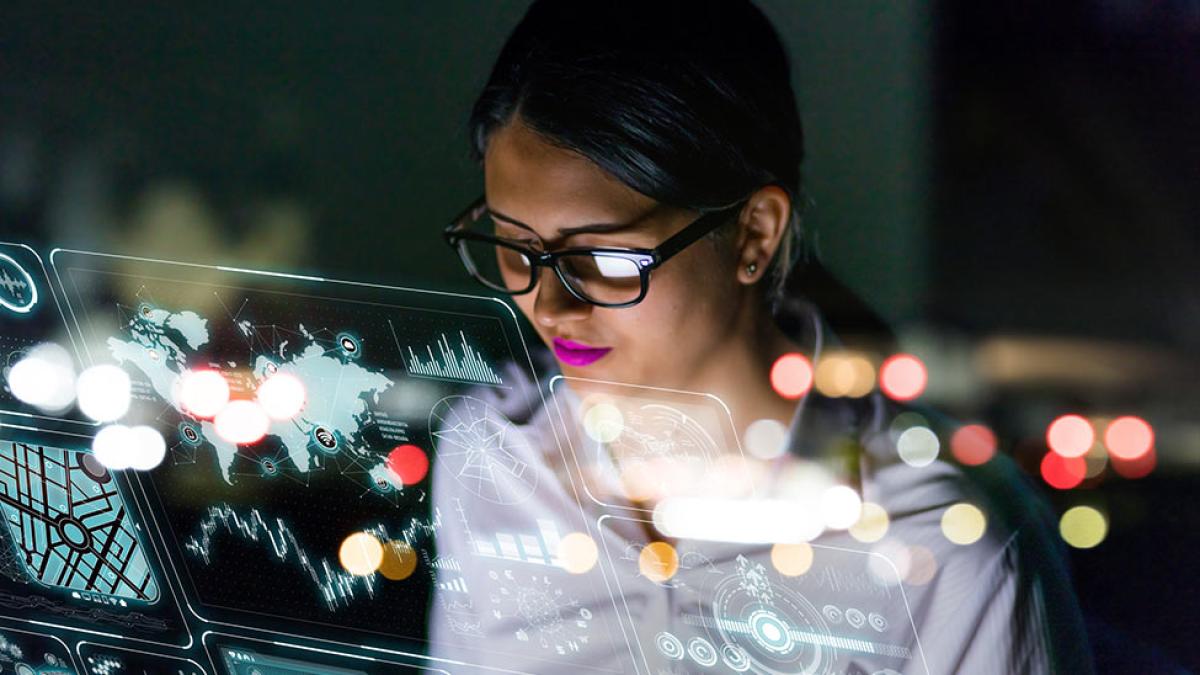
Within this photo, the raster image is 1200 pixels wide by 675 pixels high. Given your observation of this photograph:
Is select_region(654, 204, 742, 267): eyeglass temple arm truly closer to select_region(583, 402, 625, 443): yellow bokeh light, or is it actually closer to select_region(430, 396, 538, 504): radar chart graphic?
select_region(583, 402, 625, 443): yellow bokeh light

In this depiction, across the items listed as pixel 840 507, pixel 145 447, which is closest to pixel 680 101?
pixel 840 507

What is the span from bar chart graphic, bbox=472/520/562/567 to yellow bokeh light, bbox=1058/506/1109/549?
0.55m

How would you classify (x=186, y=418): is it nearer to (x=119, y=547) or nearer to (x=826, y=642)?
(x=119, y=547)

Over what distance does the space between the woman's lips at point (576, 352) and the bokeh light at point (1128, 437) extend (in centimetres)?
51

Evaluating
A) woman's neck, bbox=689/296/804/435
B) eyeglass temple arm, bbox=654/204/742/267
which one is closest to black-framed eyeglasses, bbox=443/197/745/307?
eyeglass temple arm, bbox=654/204/742/267

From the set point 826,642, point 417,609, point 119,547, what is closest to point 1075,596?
point 826,642

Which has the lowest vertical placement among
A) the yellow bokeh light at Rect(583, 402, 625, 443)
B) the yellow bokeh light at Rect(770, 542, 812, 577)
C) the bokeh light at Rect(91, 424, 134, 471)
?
the yellow bokeh light at Rect(770, 542, 812, 577)

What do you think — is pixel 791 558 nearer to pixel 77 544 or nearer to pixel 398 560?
pixel 398 560

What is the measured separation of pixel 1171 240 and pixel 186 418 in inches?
45.2

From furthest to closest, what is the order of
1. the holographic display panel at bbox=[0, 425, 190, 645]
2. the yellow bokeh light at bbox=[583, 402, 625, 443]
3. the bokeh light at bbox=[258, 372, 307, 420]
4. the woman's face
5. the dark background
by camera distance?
the holographic display panel at bbox=[0, 425, 190, 645]
the bokeh light at bbox=[258, 372, 307, 420]
the yellow bokeh light at bbox=[583, 402, 625, 443]
the woman's face
the dark background

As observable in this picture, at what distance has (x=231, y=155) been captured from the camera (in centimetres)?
130

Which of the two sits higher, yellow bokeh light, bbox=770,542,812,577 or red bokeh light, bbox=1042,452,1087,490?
yellow bokeh light, bbox=770,542,812,577

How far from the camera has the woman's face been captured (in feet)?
3.54

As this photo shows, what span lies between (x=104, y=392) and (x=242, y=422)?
0.21m
